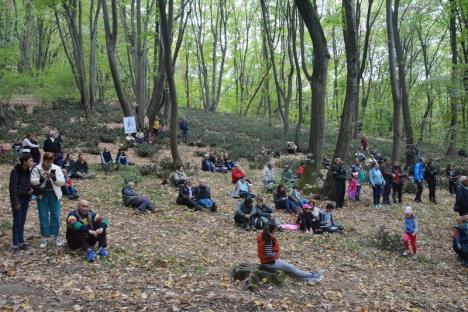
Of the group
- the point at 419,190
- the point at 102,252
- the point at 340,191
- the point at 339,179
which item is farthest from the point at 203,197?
the point at 419,190

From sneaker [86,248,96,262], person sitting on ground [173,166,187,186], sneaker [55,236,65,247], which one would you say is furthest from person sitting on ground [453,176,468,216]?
sneaker [55,236,65,247]

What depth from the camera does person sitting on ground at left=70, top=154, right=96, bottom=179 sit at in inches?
557

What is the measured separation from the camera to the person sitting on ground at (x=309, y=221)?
11164 mm

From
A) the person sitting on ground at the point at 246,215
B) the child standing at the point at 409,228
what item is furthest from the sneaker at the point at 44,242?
the child standing at the point at 409,228

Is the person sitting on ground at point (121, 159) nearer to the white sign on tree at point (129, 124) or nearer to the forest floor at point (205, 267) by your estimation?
the white sign on tree at point (129, 124)

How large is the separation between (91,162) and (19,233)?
9.84 m

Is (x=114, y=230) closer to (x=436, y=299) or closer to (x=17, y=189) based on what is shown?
(x=17, y=189)

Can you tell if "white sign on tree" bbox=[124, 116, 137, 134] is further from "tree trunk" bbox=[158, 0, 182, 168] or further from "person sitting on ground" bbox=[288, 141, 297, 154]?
"person sitting on ground" bbox=[288, 141, 297, 154]

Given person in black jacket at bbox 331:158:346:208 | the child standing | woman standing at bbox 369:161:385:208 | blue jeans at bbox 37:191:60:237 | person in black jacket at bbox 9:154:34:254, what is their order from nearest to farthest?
person in black jacket at bbox 9:154:34:254, blue jeans at bbox 37:191:60:237, the child standing, person in black jacket at bbox 331:158:346:208, woman standing at bbox 369:161:385:208

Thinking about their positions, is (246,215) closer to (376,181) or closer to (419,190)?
(376,181)

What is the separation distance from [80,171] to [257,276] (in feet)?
30.2

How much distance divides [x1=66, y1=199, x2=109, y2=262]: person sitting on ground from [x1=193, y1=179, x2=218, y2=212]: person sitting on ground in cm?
472

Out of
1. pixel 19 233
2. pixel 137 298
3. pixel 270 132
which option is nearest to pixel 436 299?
pixel 137 298

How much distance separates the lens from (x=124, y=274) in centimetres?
701
